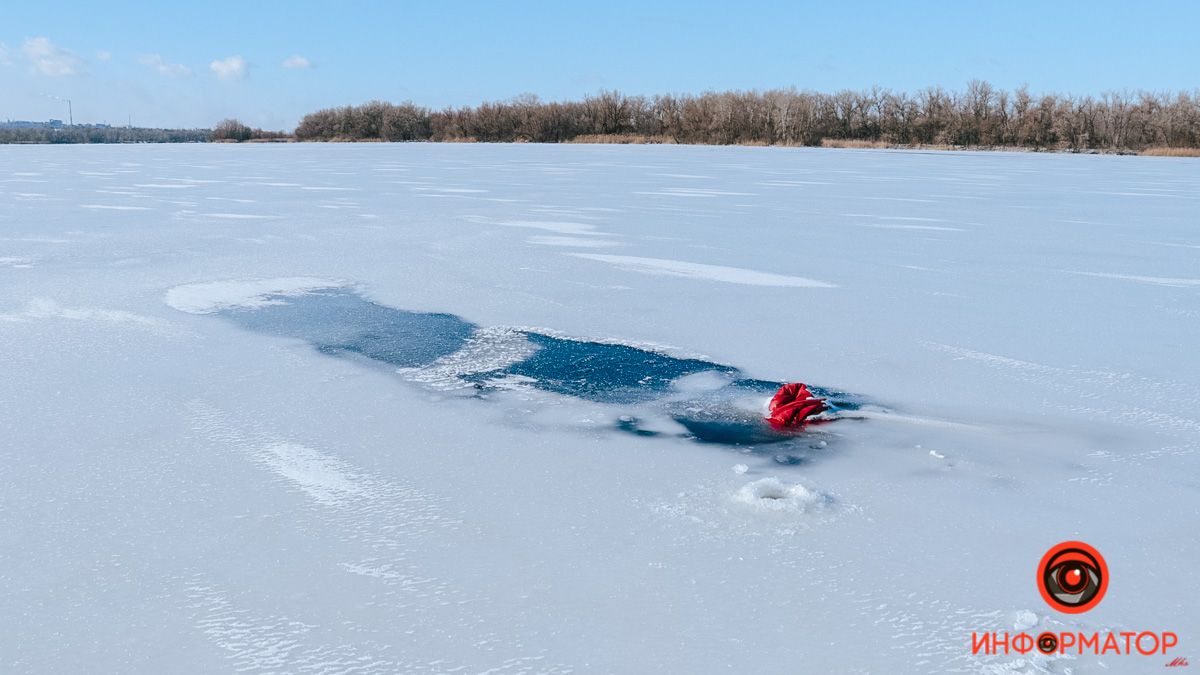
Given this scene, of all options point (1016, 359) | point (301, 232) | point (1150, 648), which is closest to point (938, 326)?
point (1016, 359)

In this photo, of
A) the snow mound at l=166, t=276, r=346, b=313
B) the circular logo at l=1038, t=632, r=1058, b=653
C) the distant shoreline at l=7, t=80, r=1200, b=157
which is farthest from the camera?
the distant shoreline at l=7, t=80, r=1200, b=157

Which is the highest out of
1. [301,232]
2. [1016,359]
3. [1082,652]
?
[301,232]

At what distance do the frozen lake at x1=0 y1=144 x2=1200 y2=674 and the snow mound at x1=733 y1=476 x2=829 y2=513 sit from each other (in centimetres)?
1

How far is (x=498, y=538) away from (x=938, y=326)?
2908 mm

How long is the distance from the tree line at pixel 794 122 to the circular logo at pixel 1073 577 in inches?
1433

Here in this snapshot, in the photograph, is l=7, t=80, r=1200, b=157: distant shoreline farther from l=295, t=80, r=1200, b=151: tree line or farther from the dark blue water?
the dark blue water

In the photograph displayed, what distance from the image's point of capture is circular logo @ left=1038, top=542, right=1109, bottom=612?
5.84 feet

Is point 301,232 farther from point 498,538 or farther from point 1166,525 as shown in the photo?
point 1166,525

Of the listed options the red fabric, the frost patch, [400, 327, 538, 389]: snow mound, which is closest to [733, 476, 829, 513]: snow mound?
the red fabric

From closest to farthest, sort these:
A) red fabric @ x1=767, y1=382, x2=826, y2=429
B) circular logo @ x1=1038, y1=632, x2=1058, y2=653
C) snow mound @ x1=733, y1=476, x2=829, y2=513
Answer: circular logo @ x1=1038, y1=632, x2=1058, y2=653, snow mound @ x1=733, y1=476, x2=829, y2=513, red fabric @ x1=767, y1=382, x2=826, y2=429

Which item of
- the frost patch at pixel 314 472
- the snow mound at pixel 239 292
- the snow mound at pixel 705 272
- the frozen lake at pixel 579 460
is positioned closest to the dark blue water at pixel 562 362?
the frozen lake at pixel 579 460

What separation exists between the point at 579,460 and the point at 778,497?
2.03ft

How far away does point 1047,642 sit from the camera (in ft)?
5.38

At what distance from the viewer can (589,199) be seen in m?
10.8
